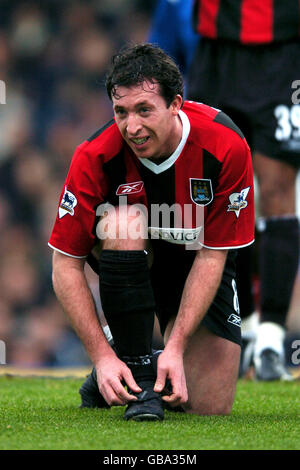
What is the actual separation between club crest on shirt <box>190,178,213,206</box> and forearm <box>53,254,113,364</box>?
0.33 m

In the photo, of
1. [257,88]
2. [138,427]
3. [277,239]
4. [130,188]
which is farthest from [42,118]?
[138,427]

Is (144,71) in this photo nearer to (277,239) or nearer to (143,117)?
(143,117)

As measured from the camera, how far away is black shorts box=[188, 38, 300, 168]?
3.45 metres

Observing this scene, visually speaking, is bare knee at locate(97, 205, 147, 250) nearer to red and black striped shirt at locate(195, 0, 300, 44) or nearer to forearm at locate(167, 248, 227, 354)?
forearm at locate(167, 248, 227, 354)

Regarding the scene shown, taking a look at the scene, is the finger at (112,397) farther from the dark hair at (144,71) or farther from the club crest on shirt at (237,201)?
the dark hair at (144,71)

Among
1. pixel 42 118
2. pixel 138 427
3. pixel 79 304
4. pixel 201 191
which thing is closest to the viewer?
pixel 138 427

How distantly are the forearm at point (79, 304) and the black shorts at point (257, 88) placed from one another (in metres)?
1.31

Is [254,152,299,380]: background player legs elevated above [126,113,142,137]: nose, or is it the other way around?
[126,113,142,137]: nose

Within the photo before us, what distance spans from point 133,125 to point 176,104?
18 centimetres

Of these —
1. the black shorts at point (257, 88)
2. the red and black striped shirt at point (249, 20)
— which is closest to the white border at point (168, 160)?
the black shorts at point (257, 88)

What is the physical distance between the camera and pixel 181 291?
105 inches

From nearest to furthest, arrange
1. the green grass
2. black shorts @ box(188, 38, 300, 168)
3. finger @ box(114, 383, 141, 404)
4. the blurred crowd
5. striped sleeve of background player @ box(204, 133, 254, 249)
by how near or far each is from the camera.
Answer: the green grass → finger @ box(114, 383, 141, 404) → striped sleeve of background player @ box(204, 133, 254, 249) → black shorts @ box(188, 38, 300, 168) → the blurred crowd

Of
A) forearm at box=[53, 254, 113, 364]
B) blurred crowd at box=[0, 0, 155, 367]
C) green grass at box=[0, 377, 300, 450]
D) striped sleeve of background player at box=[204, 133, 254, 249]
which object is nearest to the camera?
green grass at box=[0, 377, 300, 450]

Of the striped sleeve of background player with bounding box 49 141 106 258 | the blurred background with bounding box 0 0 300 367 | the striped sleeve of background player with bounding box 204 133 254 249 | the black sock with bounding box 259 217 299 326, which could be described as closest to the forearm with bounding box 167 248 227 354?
the striped sleeve of background player with bounding box 204 133 254 249
